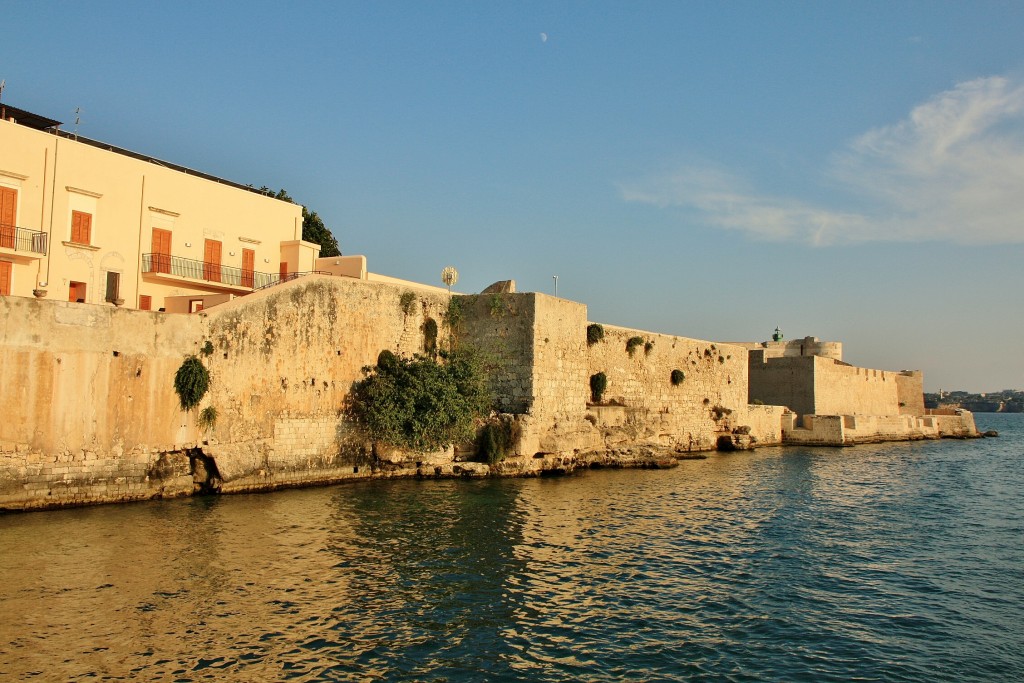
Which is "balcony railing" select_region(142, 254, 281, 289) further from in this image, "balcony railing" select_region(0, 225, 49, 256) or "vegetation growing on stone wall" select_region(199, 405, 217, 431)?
"vegetation growing on stone wall" select_region(199, 405, 217, 431)

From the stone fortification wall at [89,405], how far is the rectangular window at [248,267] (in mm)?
6742

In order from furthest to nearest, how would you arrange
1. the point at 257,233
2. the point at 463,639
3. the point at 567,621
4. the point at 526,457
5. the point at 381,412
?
the point at 257,233 < the point at 526,457 < the point at 381,412 < the point at 567,621 < the point at 463,639

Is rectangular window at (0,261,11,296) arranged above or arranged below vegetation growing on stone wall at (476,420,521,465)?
above

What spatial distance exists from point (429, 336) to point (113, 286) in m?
8.55

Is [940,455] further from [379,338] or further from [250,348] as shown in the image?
[250,348]

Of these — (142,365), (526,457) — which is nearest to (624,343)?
(526,457)

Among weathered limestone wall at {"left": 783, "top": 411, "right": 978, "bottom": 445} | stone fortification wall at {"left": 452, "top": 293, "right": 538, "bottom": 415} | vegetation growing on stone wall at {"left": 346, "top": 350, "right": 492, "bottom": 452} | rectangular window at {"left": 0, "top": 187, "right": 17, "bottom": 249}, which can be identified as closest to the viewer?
rectangular window at {"left": 0, "top": 187, "right": 17, "bottom": 249}

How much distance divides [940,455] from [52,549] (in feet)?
111

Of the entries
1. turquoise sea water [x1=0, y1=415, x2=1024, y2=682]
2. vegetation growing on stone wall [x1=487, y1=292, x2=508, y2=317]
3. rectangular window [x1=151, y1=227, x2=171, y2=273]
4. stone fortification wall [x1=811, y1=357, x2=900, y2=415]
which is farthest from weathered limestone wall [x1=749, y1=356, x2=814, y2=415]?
rectangular window [x1=151, y1=227, x2=171, y2=273]

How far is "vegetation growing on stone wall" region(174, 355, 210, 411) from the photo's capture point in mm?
16641

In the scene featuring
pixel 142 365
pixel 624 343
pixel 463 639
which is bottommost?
pixel 463 639

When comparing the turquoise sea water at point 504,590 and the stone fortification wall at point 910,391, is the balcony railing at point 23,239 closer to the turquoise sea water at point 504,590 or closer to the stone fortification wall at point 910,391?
the turquoise sea water at point 504,590

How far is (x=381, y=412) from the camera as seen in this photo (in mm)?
19812

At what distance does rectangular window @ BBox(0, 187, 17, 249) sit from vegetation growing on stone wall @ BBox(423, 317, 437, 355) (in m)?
10.4
